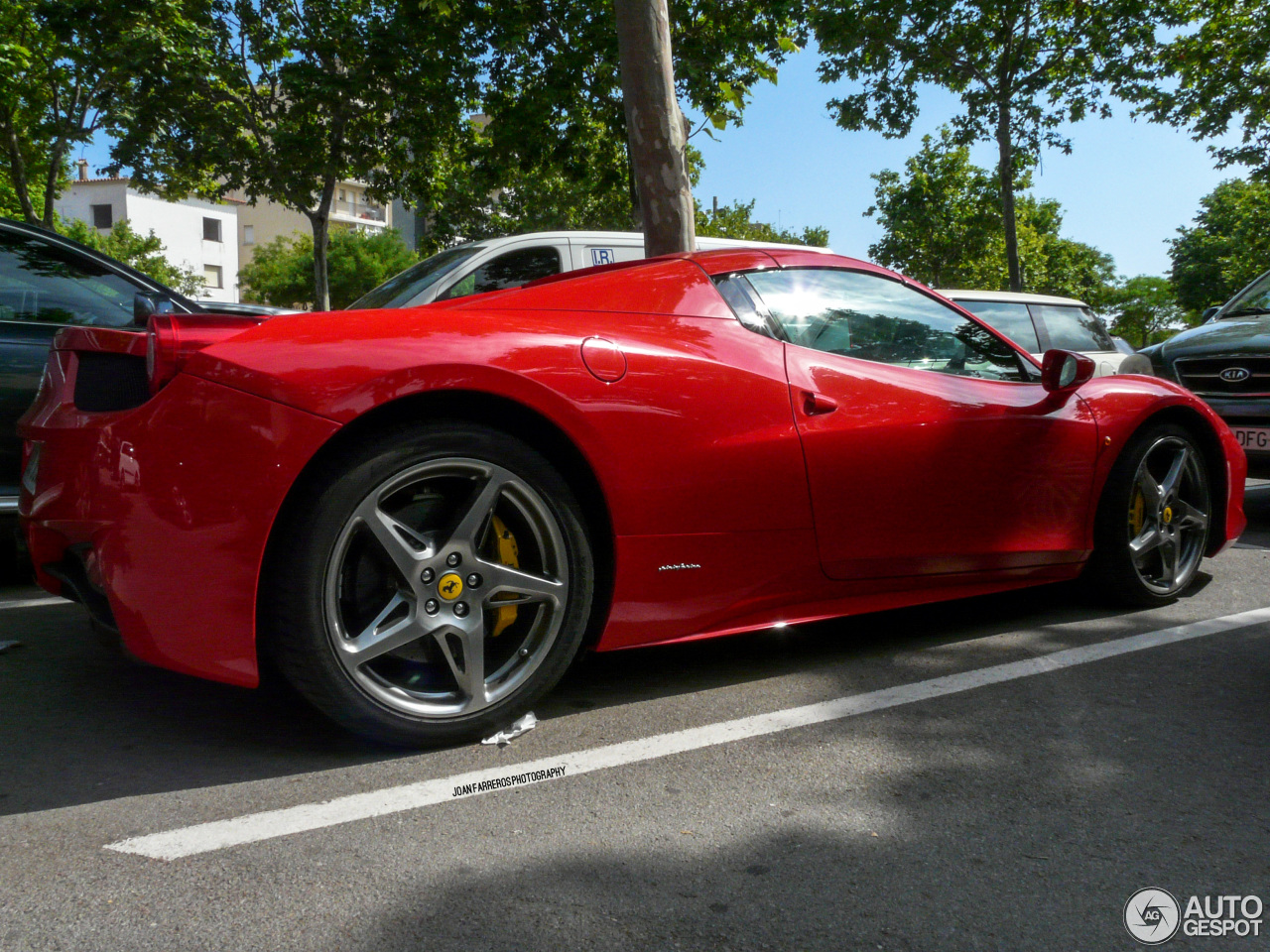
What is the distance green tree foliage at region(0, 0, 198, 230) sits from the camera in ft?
54.6

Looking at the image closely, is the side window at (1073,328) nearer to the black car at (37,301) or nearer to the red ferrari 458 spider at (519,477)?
the red ferrari 458 spider at (519,477)

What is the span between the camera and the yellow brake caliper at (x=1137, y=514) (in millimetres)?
4230

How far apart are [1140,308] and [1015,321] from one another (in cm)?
7762

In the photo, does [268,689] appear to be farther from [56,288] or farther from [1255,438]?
[1255,438]

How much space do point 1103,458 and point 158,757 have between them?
130 inches

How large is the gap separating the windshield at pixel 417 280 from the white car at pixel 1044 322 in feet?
13.5

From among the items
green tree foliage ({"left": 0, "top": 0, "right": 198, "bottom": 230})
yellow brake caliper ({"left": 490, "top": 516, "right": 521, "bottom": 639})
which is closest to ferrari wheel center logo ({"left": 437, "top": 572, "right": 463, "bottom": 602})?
yellow brake caliper ({"left": 490, "top": 516, "right": 521, "bottom": 639})

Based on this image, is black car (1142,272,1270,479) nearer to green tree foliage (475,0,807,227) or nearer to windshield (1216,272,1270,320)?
windshield (1216,272,1270,320)

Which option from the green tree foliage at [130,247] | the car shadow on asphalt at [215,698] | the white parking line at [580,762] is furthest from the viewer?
the green tree foliage at [130,247]

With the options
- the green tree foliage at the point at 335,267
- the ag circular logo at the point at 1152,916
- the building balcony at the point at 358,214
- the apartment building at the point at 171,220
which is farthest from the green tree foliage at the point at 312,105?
the building balcony at the point at 358,214

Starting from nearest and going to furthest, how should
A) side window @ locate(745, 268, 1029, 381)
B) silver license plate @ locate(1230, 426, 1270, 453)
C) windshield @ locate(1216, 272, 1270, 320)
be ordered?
1. side window @ locate(745, 268, 1029, 381)
2. silver license plate @ locate(1230, 426, 1270, 453)
3. windshield @ locate(1216, 272, 1270, 320)

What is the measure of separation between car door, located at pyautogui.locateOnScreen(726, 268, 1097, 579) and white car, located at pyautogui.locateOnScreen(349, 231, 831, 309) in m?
3.33

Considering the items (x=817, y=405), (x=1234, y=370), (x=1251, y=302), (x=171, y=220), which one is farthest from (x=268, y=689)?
(x=171, y=220)

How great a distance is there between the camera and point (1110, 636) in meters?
3.93
